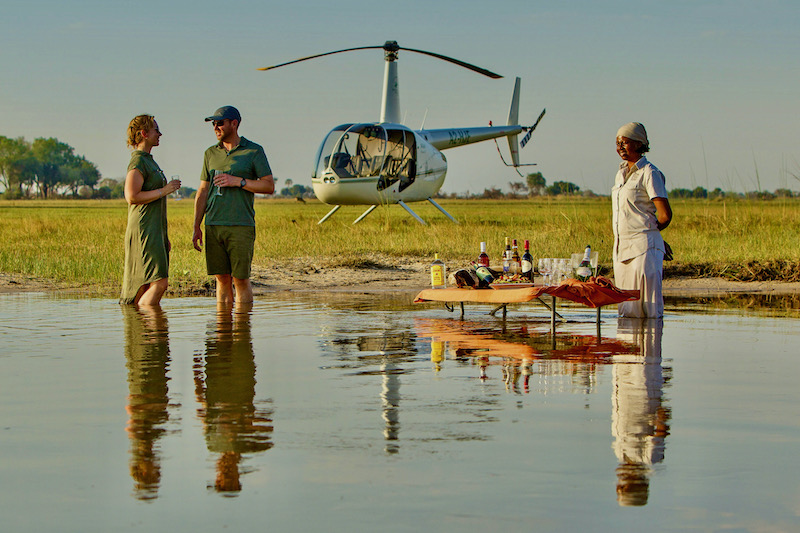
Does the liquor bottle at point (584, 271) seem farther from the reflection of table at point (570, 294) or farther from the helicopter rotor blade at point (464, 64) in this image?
the helicopter rotor blade at point (464, 64)

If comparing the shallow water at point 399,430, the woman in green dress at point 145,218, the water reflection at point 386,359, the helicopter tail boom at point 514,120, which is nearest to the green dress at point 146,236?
the woman in green dress at point 145,218

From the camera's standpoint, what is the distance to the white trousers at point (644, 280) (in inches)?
405

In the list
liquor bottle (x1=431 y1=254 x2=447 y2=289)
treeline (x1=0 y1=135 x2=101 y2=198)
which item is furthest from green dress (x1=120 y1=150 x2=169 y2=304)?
treeline (x1=0 y1=135 x2=101 y2=198)

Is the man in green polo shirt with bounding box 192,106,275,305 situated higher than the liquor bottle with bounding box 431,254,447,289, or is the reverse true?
the man in green polo shirt with bounding box 192,106,275,305

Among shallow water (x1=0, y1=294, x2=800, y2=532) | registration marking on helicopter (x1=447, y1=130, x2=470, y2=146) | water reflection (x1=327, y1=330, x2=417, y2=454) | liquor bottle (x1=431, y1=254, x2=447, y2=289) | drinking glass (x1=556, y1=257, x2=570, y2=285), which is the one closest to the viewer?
shallow water (x1=0, y1=294, x2=800, y2=532)

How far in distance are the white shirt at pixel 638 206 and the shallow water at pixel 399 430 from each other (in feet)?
2.97

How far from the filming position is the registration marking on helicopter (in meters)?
33.4

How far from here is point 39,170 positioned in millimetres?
183125

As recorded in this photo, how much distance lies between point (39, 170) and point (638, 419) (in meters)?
189

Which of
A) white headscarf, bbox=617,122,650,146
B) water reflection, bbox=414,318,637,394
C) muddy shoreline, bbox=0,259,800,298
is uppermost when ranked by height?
white headscarf, bbox=617,122,650,146

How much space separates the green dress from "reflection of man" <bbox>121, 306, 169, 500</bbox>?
1.60ft

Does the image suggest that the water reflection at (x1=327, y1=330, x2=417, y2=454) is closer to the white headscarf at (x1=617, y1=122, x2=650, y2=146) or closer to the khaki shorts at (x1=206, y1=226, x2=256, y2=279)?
the khaki shorts at (x1=206, y1=226, x2=256, y2=279)

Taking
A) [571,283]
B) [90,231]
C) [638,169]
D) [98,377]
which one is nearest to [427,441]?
[98,377]

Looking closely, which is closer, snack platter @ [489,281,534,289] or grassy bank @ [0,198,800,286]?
snack platter @ [489,281,534,289]
